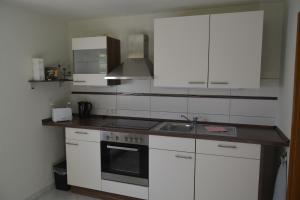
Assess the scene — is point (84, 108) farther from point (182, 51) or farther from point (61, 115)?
point (182, 51)

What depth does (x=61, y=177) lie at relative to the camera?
2836 mm

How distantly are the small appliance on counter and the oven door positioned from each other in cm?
64

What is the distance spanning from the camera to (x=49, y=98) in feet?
9.34

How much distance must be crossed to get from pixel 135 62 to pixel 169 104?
0.67m

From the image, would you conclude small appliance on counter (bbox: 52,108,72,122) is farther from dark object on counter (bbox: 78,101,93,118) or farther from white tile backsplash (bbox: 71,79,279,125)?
white tile backsplash (bbox: 71,79,279,125)

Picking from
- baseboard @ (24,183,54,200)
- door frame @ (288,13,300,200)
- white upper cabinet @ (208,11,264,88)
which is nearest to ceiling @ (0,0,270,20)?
white upper cabinet @ (208,11,264,88)

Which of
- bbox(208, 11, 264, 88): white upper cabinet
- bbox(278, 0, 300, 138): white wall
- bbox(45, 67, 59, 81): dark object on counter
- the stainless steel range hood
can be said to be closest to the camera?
bbox(278, 0, 300, 138): white wall

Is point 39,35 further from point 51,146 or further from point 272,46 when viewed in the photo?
point 272,46

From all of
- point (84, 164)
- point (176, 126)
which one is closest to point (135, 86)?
point (176, 126)

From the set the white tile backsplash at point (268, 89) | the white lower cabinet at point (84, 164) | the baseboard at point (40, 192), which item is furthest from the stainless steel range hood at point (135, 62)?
the baseboard at point (40, 192)

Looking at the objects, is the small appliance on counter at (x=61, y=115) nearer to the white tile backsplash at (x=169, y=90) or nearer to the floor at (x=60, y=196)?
the floor at (x=60, y=196)

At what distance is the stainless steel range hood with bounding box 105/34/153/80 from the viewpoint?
2.51m

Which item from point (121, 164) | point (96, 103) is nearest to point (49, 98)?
point (96, 103)

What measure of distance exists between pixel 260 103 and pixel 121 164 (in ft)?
5.60
